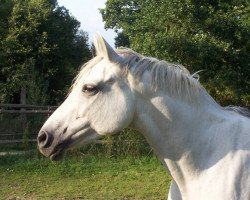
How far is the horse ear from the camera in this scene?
8.48 ft

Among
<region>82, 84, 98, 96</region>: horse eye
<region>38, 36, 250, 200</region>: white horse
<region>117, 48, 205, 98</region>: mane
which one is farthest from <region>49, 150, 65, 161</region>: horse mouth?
<region>117, 48, 205, 98</region>: mane

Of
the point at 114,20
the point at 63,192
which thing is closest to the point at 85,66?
the point at 63,192

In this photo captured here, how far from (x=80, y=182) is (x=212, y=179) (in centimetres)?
644

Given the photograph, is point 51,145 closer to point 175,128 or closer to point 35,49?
point 175,128

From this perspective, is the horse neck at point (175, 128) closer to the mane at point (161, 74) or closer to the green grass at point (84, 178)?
the mane at point (161, 74)

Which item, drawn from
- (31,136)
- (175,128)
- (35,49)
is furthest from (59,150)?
(35,49)

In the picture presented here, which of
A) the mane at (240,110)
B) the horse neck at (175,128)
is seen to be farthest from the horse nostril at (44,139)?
the mane at (240,110)

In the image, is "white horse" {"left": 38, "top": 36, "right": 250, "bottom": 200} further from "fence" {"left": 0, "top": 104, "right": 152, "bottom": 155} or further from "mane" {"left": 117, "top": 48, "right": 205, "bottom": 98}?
"fence" {"left": 0, "top": 104, "right": 152, "bottom": 155}

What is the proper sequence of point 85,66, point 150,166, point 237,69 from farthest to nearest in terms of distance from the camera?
point 237,69
point 150,166
point 85,66

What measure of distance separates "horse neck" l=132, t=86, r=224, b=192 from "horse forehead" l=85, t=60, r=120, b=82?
8.4 inches

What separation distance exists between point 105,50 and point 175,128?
1.98 ft

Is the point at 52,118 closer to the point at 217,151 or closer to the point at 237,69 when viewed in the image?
the point at 217,151

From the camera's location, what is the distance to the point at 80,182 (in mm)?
8672

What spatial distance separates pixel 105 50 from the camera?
2.60 m
